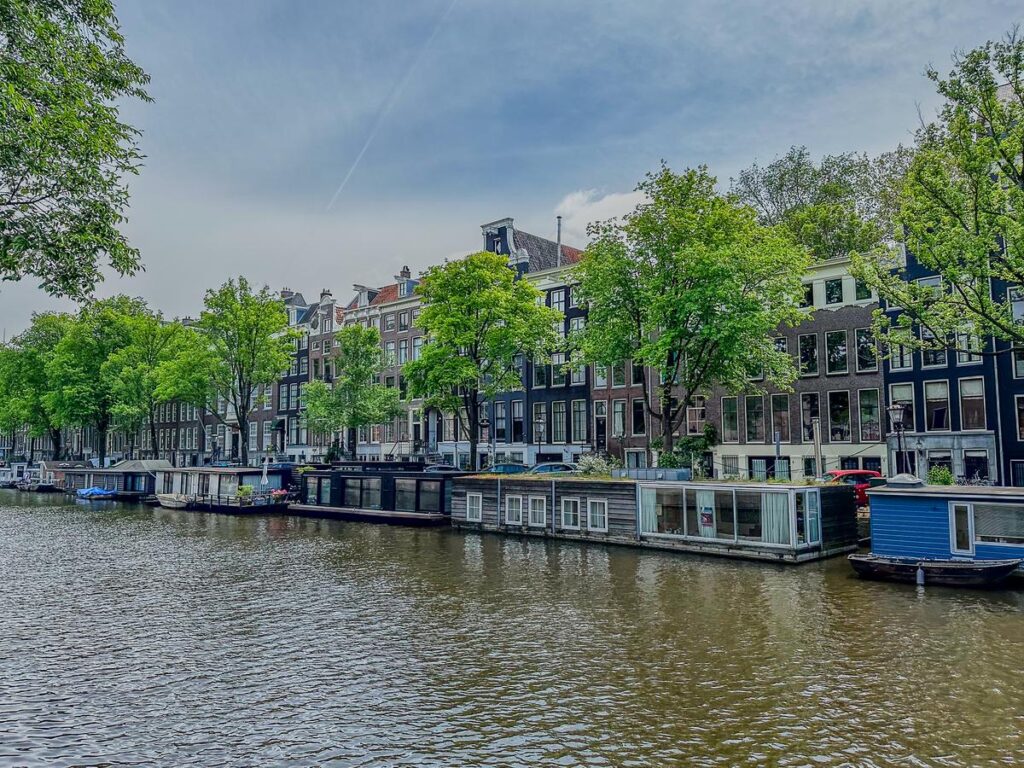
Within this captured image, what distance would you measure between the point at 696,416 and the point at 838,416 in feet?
31.2

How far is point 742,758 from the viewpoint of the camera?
447 inches

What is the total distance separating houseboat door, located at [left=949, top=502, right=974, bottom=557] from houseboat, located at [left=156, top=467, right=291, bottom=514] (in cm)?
3987

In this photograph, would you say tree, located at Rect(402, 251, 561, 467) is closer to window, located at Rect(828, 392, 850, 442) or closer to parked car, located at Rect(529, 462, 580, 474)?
parked car, located at Rect(529, 462, 580, 474)

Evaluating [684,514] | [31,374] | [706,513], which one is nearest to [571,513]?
[684,514]

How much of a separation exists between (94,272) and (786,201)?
53348 mm

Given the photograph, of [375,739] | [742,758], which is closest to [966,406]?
[742,758]

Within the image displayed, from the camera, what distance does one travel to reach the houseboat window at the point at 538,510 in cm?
3534

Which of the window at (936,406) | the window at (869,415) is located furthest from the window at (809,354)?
the window at (936,406)

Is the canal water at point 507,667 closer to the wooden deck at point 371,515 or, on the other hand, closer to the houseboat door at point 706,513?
the houseboat door at point 706,513

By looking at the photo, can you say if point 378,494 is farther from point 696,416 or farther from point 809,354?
point 809,354

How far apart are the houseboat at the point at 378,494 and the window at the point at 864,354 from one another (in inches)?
1007

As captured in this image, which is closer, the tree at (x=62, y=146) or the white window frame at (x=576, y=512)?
the tree at (x=62, y=146)

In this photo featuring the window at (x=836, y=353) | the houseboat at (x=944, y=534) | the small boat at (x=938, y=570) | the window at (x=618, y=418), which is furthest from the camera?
the window at (x=618, y=418)

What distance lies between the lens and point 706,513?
97.3 feet
